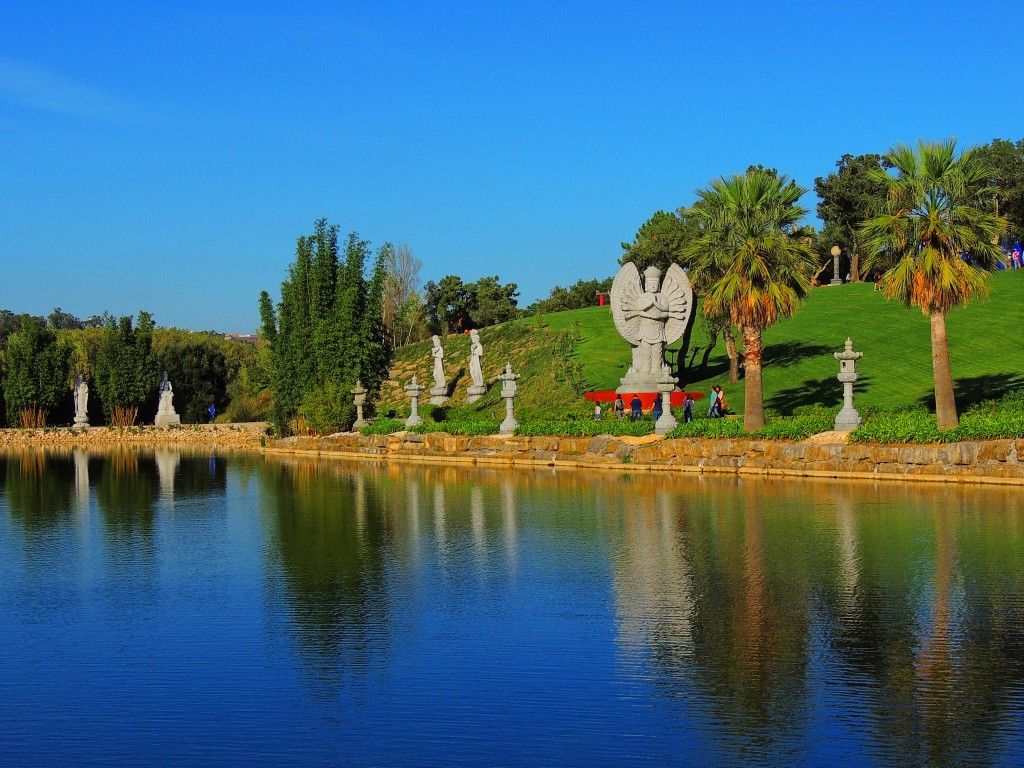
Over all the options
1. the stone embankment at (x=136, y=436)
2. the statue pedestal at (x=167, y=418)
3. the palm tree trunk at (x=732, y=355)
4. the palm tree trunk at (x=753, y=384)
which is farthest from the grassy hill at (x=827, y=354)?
the statue pedestal at (x=167, y=418)

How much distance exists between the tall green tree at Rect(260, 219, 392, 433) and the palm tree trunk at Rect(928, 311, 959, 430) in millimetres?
27810

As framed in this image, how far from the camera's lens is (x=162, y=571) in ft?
55.6

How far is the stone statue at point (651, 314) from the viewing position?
42.1 metres

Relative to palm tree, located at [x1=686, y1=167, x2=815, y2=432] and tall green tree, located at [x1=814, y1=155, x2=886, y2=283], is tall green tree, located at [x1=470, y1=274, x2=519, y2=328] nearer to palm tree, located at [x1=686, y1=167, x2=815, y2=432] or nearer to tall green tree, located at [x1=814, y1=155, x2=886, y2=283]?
tall green tree, located at [x1=814, y1=155, x2=886, y2=283]

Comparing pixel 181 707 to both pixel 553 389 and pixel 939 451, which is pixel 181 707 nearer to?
pixel 939 451

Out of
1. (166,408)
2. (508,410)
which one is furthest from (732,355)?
(166,408)

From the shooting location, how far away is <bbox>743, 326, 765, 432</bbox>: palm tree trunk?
101ft

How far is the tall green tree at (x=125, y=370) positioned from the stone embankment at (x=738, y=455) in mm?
37840

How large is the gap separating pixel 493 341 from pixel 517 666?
60911 mm

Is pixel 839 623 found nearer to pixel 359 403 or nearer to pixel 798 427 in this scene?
pixel 798 427

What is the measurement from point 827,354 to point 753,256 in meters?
20.5

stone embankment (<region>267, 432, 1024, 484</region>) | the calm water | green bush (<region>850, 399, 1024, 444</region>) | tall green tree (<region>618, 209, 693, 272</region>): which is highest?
tall green tree (<region>618, 209, 693, 272</region>)

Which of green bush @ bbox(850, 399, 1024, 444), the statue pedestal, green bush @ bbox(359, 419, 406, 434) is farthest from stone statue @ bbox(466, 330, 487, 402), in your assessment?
the statue pedestal

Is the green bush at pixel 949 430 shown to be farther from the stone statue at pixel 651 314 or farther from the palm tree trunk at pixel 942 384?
the stone statue at pixel 651 314
